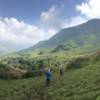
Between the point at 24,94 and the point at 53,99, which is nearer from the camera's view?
the point at 53,99

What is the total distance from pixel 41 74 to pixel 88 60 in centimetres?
1238

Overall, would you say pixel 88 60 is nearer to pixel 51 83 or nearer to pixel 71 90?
pixel 51 83

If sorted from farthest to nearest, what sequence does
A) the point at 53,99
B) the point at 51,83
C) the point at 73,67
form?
1. the point at 73,67
2. the point at 51,83
3. the point at 53,99

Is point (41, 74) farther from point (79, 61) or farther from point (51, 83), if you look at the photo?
point (51, 83)

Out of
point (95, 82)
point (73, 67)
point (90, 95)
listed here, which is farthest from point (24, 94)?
point (73, 67)

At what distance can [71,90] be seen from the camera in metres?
38.8

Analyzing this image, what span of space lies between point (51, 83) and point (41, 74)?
22291mm

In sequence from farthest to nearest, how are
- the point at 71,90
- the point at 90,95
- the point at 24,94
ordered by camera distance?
the point at 24,94 < the point at 71,90 < the point at 90,95

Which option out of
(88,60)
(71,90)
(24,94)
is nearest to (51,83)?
(24,94)

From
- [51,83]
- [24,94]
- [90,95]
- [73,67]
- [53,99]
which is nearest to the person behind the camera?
[90,95]

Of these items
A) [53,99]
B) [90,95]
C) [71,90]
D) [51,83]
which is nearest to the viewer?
[90,95]

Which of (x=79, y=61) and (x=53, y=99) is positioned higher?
(x=79, y=61)

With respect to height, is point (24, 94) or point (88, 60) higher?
point (88, 60)

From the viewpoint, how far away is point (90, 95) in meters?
31.6
